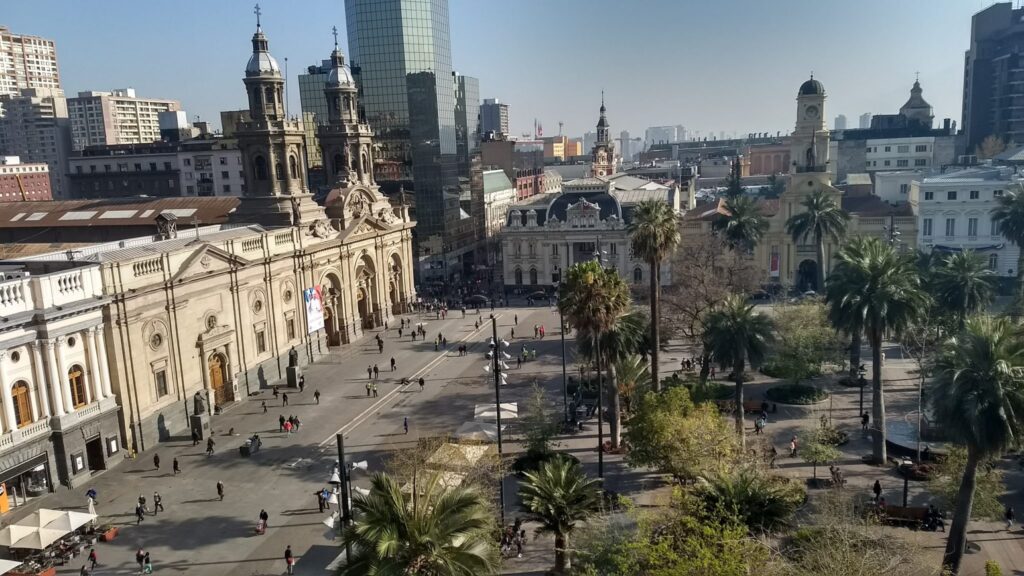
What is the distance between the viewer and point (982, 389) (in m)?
23.7

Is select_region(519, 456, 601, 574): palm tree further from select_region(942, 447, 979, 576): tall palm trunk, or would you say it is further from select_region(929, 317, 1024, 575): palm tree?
select_region(942, 447, 979, 576): tall palm trunk

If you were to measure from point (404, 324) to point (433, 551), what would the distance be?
56.3 meters

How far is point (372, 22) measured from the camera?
92.9 m

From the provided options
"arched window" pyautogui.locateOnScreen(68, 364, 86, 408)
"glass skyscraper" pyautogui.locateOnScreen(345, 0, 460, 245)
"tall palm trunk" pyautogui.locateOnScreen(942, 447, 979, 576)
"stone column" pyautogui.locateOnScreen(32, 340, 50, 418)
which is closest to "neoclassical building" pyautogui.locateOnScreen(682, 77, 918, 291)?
"glass skyscraper" pyautogui.locateOnScreen(345, 0, 460, 245)

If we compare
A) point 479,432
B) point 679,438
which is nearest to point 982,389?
point 679,438

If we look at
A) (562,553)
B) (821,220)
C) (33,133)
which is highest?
(33,133)

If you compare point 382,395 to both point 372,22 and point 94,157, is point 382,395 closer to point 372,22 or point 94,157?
point 372,22

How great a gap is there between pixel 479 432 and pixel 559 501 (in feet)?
41.1

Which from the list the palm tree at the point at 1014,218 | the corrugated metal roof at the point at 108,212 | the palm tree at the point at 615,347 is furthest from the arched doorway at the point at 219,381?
the palm tree at the point at 1014,218

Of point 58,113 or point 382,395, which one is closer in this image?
point 382,395

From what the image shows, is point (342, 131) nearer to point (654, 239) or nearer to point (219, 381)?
point (219, 381)

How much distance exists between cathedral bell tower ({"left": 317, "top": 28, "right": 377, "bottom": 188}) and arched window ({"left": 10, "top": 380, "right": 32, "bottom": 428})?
124 feet

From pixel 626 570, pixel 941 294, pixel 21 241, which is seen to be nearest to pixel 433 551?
pixel 626 570

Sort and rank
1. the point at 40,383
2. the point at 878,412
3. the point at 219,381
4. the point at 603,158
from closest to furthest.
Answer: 1. the point at 40,383
2. the point at 878,412
3. the point at 219,381
4. the point at 603,158
